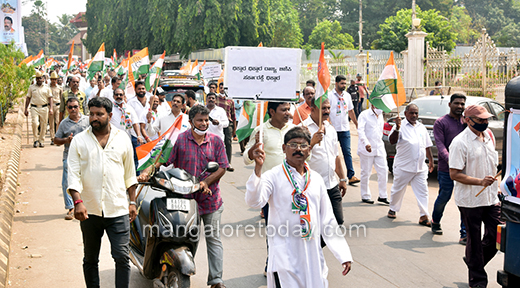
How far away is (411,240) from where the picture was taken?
7309 millimetres

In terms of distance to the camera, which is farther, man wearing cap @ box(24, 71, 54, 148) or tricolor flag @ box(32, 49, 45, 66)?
tricolor flag @ box(32, 49, 45, 66)

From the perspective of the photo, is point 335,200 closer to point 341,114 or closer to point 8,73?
point 341,114

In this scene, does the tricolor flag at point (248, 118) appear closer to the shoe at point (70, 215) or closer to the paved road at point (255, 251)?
the paved road at point (255, 251)

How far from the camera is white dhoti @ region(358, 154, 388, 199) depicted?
373 inches

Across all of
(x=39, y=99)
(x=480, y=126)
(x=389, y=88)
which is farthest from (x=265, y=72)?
(x=39, y=99)

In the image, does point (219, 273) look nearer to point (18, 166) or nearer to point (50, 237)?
point (50, 237)

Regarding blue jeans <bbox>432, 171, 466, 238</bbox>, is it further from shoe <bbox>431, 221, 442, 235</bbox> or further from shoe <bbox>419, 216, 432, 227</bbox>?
shoe <bbox>419, 216, 432, 227</bbox>

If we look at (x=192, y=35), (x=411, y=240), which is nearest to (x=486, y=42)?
(x=411, y=240)

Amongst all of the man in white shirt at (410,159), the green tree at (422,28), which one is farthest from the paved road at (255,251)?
the green tree at (422,28)

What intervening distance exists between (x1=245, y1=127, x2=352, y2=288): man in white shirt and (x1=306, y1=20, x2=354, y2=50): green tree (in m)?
49.6

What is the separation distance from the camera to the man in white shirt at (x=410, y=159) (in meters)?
8.38

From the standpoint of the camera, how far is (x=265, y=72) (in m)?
5.30

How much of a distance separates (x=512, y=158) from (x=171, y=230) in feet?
9.43

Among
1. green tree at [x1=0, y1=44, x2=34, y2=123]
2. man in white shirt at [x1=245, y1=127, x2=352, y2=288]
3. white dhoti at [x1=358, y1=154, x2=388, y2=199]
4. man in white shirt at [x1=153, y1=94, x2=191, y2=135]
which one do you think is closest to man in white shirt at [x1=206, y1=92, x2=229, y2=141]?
man in white shirt at [x1=153, y1=94, x2=191, y2=135]
